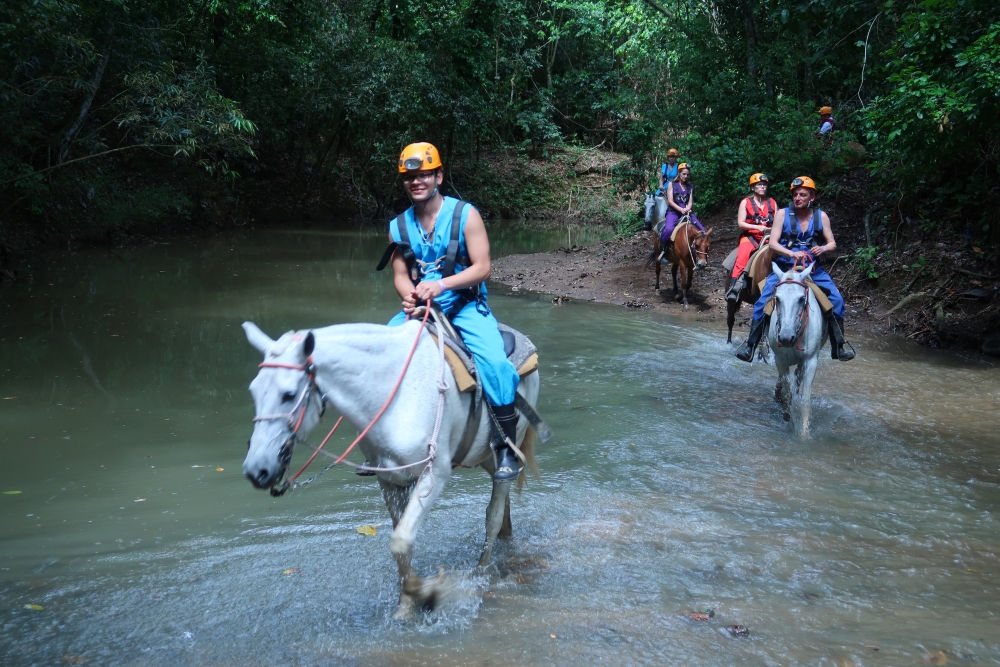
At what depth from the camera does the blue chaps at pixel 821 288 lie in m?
9.04

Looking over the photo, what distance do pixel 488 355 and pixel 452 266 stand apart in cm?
56

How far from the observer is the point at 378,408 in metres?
4.27

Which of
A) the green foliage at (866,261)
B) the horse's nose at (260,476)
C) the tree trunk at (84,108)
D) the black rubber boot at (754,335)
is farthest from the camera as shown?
the tree trunk at (84,108)

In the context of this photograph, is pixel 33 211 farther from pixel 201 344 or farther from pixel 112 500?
pixel 112 500

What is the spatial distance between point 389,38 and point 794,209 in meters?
25.0

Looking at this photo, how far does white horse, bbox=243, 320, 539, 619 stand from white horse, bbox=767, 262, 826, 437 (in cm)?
445

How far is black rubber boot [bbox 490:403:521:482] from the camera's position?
16.3 ft

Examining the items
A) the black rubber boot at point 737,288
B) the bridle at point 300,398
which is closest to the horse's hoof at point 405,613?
the bridle at point 300,398

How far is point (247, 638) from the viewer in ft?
14.8

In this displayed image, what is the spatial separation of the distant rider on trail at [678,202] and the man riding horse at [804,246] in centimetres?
701

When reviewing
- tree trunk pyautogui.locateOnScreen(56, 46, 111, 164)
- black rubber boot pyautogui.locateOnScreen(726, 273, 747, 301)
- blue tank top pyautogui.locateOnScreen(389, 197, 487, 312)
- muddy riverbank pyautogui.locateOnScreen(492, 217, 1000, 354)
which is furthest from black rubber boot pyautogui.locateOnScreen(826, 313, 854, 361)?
tree trunk pyautogui.locateOnScreen(56, 46, 111, 164)

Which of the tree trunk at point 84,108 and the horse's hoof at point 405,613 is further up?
the tree trunk at point 84,108

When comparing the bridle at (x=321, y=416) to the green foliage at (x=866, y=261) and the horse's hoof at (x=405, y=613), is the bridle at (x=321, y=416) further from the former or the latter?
the green foliage at (x=866, y=261)

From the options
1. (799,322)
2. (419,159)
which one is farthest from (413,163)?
(799,322)
